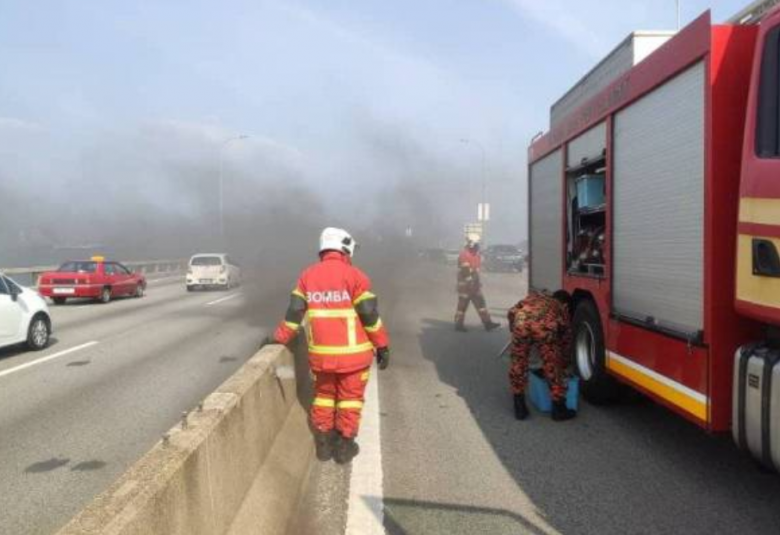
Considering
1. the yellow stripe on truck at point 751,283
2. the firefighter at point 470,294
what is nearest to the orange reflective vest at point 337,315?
the yellow stripe on truck at point 751,283

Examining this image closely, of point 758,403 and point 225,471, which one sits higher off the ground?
point 758,403

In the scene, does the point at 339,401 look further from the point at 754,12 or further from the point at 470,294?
the point at 470,294

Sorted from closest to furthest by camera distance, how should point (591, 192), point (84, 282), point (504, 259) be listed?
point (591, 192) → point (84, 282) → point (504, 259)

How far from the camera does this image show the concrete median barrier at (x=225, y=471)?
91.5 inches

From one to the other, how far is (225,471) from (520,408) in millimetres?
3816

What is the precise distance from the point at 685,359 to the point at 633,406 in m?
2.65

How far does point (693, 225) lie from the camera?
447 cm

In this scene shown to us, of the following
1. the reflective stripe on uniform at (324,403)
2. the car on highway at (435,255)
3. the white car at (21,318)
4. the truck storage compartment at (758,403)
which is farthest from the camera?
the car on highway at (435,255)

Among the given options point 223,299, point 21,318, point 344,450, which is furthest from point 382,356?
point 223,299

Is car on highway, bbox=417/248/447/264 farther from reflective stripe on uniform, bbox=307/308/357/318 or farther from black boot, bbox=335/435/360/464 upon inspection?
reflective stripe on uniform, bbox=307/308/357/318

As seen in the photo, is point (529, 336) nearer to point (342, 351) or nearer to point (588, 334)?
point (588, 334)

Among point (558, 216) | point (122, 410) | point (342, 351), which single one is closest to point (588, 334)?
point (558, 216)

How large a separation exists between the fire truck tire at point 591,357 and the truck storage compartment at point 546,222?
927 mm

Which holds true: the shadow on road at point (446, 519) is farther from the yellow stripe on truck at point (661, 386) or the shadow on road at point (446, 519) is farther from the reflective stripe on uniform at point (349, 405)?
the yellow stripe on truck at point (661, 386)
